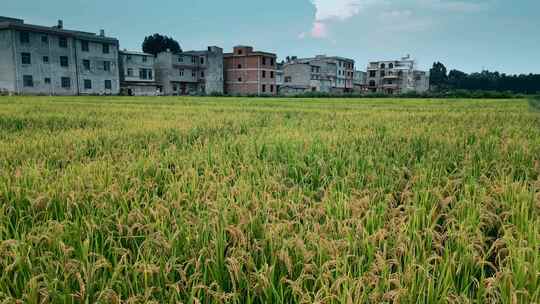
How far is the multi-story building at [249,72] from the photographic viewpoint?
71750 millimetres

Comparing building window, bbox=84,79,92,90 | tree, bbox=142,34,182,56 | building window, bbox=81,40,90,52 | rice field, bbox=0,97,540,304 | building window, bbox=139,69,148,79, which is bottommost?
rice field, bbox=0,97,540,304

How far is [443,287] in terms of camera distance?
175 centimetres

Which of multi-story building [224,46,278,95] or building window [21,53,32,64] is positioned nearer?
building window [21,53,32,64]

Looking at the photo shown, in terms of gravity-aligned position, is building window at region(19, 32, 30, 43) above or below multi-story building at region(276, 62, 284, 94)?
Answer: above

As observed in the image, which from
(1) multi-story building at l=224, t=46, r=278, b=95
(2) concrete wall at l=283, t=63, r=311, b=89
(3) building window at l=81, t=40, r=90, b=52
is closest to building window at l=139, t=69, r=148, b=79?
(3) building window at l=81, t=40, r=90, b=52

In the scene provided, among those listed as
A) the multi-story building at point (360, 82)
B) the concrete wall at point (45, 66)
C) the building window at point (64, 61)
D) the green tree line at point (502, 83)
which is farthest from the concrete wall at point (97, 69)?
the green tree line at point (502, 83)

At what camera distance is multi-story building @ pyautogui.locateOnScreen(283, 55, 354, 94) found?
8281 centimetres

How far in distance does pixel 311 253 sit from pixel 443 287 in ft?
1.96

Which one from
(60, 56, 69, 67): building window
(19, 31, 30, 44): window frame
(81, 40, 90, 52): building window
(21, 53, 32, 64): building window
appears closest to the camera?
(19, 31, 30, 44): window frame

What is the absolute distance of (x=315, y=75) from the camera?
83750 millimetres

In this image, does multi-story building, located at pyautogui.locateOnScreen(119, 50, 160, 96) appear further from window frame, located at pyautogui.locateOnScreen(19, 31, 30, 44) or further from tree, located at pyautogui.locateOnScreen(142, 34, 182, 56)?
tree, located at pyautogui.locateOnScreen(142, 34, 182, 56)

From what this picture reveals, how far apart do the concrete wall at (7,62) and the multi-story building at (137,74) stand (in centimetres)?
1640

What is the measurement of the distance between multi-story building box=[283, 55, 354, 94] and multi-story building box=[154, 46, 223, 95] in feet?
52.4

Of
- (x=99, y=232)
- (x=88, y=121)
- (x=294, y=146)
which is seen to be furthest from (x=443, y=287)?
(x=88, y=121)
